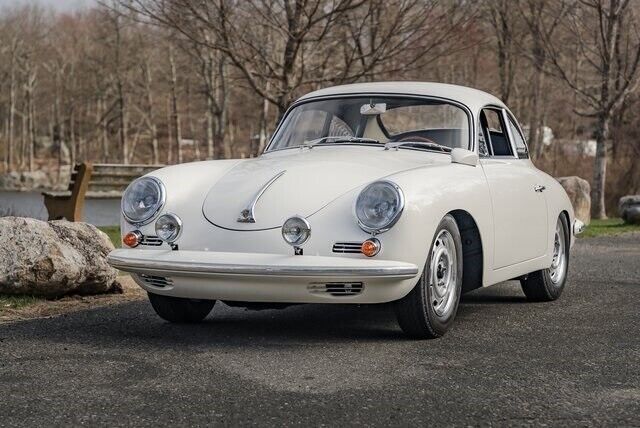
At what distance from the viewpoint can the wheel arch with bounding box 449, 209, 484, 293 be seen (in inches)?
225

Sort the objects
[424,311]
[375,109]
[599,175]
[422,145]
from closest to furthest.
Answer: [424,311] < [422,145] < [375,109] < [599,175]

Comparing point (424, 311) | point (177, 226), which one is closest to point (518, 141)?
point (424, 311)

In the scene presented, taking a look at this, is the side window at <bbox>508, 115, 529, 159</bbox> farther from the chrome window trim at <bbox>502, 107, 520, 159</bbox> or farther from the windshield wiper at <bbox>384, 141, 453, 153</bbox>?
the windshield wiper at <bbox>384, 141, 453, 153</bbox>

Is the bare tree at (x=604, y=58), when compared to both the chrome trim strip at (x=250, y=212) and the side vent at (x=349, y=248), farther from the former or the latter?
the side vent at (x=349, y=248)

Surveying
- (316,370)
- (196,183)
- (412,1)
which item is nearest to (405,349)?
(316,370)

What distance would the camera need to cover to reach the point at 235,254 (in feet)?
16.3

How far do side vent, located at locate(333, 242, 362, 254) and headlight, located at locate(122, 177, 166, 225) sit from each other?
1.13 m

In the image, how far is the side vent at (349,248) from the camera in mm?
4859

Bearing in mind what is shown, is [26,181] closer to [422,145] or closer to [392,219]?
[422,145]

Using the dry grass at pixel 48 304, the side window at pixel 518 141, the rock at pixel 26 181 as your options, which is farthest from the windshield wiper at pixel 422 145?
the rock at pixel 26 181

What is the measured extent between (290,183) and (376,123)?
4.55 feet

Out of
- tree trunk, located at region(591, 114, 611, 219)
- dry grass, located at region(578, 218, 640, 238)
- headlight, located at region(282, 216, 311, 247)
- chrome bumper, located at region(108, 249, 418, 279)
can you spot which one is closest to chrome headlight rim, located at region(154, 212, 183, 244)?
chrome bumper, located at region(108, 249, 418, 279)

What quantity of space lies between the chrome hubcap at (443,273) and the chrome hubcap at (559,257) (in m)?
1.94

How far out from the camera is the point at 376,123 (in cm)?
647
